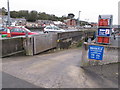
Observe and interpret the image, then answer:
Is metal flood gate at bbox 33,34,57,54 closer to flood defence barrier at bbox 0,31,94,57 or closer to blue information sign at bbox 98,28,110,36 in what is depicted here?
flood defence barrier at bbox 0,31,94,57

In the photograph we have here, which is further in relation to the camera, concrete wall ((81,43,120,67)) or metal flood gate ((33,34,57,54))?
metal flood gate ((33,34,57,54))

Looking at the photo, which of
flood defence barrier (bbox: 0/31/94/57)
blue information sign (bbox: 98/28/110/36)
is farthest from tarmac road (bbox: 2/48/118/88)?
flood defence barrier (bbox: 0/31/94/57)

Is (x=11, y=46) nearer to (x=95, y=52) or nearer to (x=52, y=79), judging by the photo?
(x=52, y=79)

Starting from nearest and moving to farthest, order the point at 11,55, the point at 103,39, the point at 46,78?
the point at 46,78 → the point at 103,39 → the point at 11,55

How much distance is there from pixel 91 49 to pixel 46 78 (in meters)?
2.34

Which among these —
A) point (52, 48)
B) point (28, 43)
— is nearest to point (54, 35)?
point (52, 48)

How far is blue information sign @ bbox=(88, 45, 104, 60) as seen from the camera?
5002 mm

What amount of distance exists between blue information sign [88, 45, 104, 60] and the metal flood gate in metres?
4.47

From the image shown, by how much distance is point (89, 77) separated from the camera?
4.34 m

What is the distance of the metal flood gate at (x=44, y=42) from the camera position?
852 cm

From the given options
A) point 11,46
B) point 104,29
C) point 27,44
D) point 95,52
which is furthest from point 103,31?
point 11,46

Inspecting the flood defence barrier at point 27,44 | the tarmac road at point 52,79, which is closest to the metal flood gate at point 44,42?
the flood defence barrier at point 27,44

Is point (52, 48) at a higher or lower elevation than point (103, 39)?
lower

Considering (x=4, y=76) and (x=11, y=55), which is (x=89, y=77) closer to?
(x=4, y=76)
